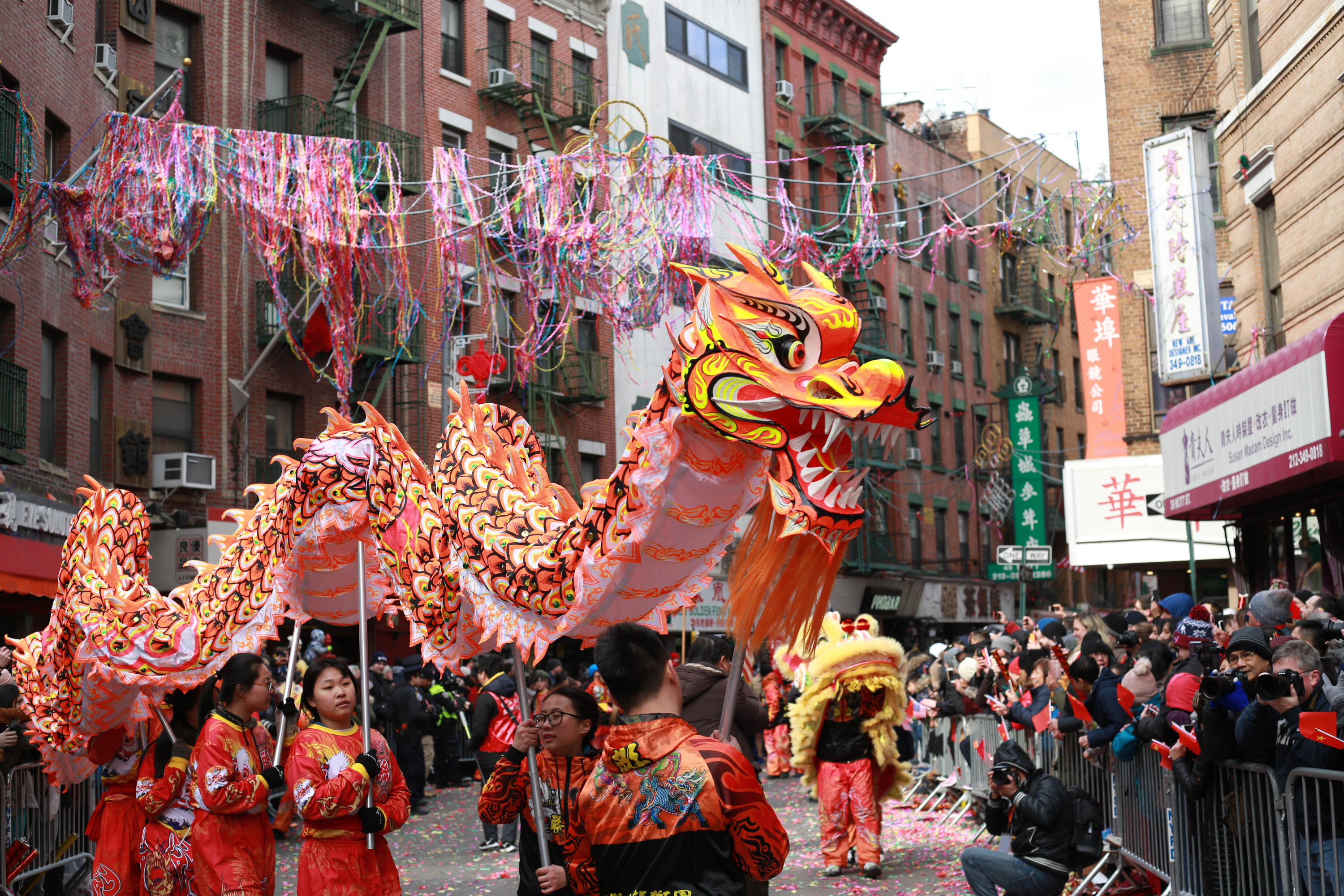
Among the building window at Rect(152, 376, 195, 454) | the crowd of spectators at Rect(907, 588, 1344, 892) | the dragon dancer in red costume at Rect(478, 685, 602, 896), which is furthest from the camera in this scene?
the building window at Rect(152, 376, 195, 454)

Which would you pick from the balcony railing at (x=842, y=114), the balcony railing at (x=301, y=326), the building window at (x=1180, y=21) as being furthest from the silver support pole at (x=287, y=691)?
the balcony railing at (x=842, y=114)

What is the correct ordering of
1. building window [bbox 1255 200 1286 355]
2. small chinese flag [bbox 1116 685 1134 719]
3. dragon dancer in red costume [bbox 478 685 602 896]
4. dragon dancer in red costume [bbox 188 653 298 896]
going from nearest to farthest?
dragon dancer in red costume [bbox 478 685 602 896]
dragon dancer in red costume [bbox 188 653 298 896]
small chinese flag [bbox 1116 685 1134 719]
building window [bbox 1255 200 1286 355]

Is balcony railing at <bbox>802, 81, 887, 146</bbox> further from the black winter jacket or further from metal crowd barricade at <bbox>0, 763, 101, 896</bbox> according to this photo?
the black winter jacket

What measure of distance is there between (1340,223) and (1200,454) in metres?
2.83

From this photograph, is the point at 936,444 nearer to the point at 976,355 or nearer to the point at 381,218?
the point at 976,355

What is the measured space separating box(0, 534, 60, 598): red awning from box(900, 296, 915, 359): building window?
2909 centimetres

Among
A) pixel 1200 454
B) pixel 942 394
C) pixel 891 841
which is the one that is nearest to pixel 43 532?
pixel 891 841

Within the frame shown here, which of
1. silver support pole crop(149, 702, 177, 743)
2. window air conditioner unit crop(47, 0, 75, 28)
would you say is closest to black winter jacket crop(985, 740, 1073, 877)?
silver support pole crop(149, 702, 177, 743)

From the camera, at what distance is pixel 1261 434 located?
44.5 feet

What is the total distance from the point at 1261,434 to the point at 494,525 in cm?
969

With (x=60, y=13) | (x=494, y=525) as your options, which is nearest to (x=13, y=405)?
(x=60, y=13)

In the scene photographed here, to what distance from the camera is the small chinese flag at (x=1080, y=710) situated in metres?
9.42

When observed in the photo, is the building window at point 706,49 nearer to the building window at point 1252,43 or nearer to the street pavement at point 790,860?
the building window at point 1252,43

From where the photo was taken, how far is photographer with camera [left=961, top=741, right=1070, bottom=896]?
8.20m
